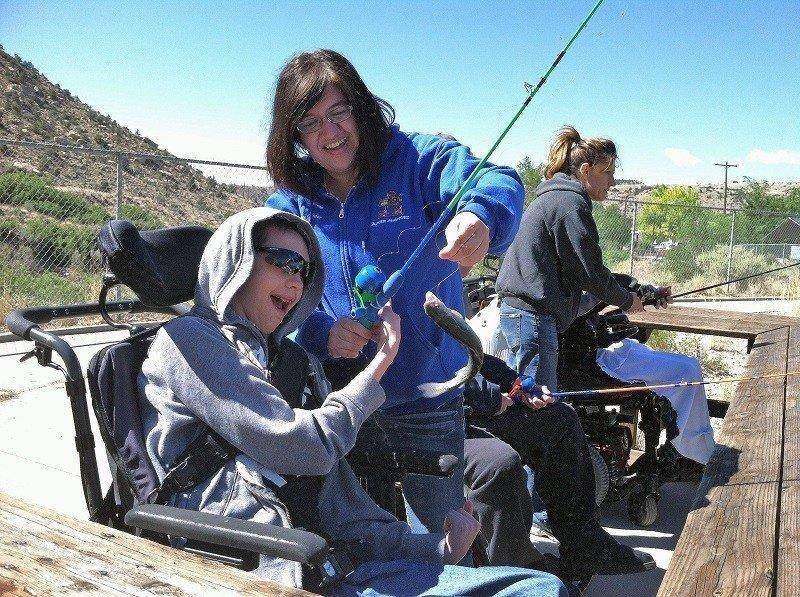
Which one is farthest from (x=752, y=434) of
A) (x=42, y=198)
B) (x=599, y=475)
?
(x=42, y=198)

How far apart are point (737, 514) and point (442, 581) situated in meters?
0.79

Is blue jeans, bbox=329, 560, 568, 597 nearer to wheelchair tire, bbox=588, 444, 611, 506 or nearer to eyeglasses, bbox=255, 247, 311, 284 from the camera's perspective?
eyeglasses, bbox=255, 247, 311, 284

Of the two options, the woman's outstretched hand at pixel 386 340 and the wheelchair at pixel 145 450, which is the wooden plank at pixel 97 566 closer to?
the wheelchair at pixel 145 450

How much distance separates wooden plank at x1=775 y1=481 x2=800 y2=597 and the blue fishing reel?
1.16m

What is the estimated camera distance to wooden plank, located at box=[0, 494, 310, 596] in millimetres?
1345

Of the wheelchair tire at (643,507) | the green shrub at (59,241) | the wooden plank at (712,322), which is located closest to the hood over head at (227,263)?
the wheelchair tire at (643,507)

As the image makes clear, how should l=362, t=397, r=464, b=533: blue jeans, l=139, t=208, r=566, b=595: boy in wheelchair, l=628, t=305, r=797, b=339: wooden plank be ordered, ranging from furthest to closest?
1. l=628, t=305, r=797, b=339: wooden plank
2. l=362, t=397, r=464, b=533: blue jeans
3. l=139, t=208, r=566, b=595: boy in wheelchair

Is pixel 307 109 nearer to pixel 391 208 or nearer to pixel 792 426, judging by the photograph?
pixel 391 208

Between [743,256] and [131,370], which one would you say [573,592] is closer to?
[131,370]

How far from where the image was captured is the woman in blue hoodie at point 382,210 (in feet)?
8.06

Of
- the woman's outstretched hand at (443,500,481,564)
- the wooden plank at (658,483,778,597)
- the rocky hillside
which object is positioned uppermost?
the rocky hillside

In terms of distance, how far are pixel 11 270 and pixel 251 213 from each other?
9941 mm

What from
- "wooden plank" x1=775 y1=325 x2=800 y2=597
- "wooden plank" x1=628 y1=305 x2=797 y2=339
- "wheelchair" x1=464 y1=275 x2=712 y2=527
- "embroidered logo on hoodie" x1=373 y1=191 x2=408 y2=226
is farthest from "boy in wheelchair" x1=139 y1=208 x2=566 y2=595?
"wooden plank" x1=628 y1=305 x2=797 y2=339

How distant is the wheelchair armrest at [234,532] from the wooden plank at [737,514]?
710mm
